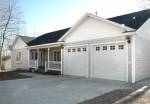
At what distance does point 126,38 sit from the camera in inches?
439

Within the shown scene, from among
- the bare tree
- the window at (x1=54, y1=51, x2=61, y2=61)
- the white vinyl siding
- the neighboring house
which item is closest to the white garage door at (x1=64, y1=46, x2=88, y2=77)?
the window at (x1=54, y1=51, x2=61, y2=61)

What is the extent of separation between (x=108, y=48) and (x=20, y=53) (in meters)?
15.5

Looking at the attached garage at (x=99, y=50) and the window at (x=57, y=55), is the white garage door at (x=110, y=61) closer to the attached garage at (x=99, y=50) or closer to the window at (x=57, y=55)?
the attached garage at (x=99, y=50)

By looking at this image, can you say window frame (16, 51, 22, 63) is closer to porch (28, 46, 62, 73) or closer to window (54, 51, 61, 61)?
porch (28, 46, 62, 73)

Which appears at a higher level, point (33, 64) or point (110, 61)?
point (110, 61)

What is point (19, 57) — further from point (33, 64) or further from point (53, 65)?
point (53, 65)

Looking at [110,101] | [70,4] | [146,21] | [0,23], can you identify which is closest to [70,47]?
[70,4]

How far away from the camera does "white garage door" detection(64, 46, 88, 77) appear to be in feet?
45.9

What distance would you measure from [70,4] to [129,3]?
569 cm

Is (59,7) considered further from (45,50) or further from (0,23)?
(0,23)

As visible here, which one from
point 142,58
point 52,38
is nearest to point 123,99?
point 142,58

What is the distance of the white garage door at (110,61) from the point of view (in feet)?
37.1

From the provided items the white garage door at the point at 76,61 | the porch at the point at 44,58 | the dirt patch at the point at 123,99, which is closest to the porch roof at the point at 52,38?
the porch at the point at 44,58

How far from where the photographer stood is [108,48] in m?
12.4
